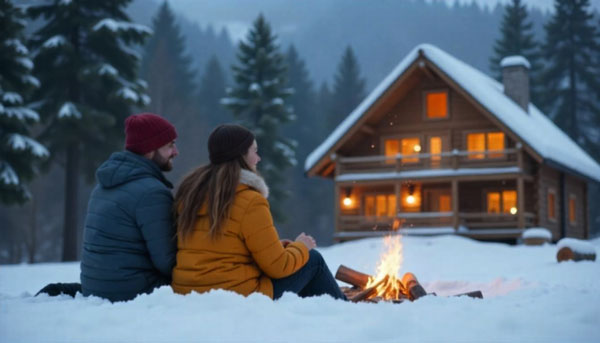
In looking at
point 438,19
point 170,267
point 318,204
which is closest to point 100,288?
point 170,267

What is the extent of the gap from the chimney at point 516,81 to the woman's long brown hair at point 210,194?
74.3 ft

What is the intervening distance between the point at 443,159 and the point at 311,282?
1950cm

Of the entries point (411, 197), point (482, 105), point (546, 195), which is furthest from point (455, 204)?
point (546, 195)

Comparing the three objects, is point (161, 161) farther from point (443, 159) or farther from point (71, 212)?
point (443, 159)

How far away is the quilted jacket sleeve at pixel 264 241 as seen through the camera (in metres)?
4.56

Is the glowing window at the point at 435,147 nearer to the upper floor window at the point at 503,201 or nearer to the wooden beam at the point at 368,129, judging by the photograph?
the wooden beam at the point at 368,129

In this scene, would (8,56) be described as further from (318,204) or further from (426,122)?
(318,204)

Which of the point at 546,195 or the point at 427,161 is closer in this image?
the point at 427,161

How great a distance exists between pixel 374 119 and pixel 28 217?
22959mm

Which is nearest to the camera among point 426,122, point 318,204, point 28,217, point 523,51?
point 426,122

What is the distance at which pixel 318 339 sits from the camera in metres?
3.74

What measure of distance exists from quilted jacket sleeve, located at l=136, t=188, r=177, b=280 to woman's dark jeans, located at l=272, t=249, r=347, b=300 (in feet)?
2.71

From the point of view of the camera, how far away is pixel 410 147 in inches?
965

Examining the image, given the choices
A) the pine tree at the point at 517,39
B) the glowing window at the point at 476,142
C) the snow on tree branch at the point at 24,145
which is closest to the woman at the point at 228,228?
the snow on tree branch at the point at 24,145
